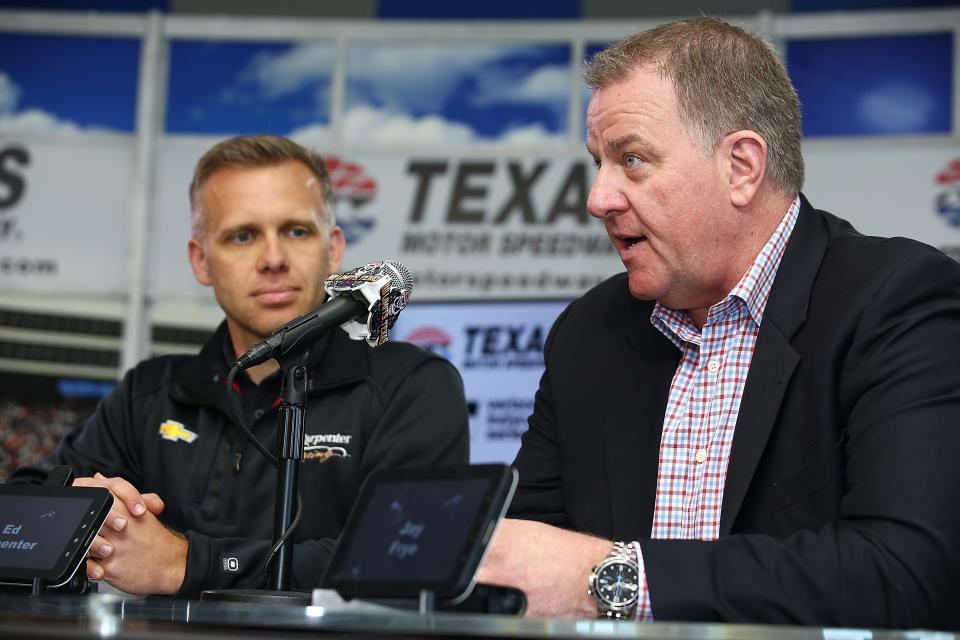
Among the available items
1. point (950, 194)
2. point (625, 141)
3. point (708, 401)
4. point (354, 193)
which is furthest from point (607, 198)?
point (354, 193)

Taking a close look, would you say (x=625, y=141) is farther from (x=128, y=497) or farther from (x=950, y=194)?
(x=950, y=194)

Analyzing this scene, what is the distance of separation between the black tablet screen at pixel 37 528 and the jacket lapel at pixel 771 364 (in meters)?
0.81

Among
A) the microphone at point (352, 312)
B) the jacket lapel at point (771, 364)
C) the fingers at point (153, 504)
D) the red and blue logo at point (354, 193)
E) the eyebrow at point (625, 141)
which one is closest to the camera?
the microphone at point (352, 312)

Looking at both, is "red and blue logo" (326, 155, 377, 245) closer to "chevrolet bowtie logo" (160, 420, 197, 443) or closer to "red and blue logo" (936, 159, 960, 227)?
"red and blue logo" (936, 159, 960, 227)

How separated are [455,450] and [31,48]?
5.14 m

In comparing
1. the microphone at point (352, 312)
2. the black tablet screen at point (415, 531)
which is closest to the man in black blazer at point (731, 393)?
the black tablet screen at point (415, 531)

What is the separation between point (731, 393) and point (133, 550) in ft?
2.94

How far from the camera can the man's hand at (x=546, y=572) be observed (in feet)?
4.14

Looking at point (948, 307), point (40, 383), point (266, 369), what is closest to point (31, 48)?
point (40, 383)

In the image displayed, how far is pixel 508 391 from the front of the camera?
4137 mm

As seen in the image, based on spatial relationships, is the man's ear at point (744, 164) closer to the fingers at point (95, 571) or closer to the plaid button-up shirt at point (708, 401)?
the plaid button-up shirt at point (708, 401)

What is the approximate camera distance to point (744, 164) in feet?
5.55

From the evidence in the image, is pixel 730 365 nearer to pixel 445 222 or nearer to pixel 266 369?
pixel 266 369

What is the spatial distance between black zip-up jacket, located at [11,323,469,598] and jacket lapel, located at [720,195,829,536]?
0.70m
